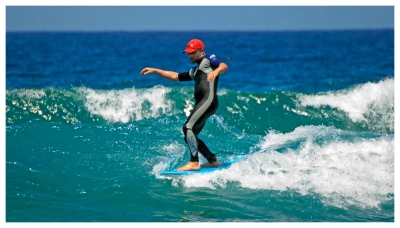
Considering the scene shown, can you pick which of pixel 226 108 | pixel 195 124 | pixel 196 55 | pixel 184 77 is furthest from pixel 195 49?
pixel 226 108

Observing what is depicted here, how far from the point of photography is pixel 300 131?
11.9 m

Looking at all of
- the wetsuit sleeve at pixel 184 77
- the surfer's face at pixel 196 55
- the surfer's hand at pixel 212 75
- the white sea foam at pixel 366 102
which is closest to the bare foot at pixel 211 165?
the wetsuit sleeve at pixel 184 77

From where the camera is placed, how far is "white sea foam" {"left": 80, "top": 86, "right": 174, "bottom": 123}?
1570 centimetres

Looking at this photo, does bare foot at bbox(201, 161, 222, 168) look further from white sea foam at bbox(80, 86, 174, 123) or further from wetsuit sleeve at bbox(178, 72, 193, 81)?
white sea foam at bbox(80, 86, 174, 123)

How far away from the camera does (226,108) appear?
622 inches

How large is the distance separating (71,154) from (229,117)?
610 centimetres

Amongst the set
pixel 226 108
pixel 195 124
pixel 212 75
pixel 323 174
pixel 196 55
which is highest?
pixel 226 108

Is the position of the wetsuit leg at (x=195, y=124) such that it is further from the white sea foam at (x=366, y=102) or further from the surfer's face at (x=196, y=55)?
the white sea foam at (x=366, y=102)

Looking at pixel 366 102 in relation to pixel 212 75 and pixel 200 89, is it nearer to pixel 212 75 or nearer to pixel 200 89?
pixel 200 89

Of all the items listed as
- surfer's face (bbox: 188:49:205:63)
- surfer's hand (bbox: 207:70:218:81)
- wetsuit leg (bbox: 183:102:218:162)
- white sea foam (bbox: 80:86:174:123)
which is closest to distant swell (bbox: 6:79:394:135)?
white sea foam (bbox: 80:86:174:123)

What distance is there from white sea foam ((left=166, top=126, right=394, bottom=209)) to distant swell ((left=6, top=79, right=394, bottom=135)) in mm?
4981

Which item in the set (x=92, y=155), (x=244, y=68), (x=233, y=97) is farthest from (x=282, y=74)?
(x=92, y=155)

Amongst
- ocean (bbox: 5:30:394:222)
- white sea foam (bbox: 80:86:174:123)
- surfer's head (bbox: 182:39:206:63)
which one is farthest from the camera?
white sea foam (bbox: 80:86:174:123)

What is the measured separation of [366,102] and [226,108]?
4.48m
